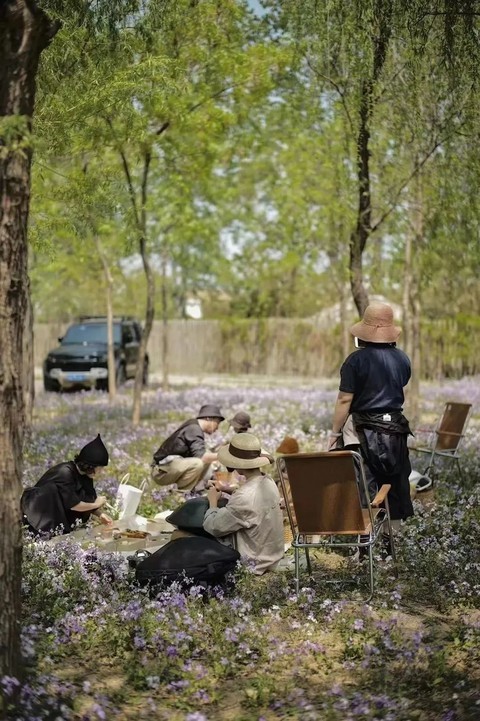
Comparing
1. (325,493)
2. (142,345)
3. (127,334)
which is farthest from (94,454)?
(127,334)

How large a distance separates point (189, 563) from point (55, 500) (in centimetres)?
216

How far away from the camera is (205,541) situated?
22.4ft

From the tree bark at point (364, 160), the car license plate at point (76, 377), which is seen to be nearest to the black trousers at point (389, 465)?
the tree bark at point (364, 160)

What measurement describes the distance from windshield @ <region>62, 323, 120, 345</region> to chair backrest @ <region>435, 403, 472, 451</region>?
703 inches

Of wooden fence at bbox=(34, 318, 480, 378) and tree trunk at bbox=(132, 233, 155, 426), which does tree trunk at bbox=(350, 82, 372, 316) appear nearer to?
tree trunk at bbox=(132, 233, 155, 426)

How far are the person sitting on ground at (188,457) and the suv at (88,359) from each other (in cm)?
1571

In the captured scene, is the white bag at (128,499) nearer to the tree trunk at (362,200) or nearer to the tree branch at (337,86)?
the tree trunk at (362,200)

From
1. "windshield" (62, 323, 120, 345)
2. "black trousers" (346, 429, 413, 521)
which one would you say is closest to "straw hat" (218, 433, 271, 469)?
"black trousers" (346, 429, 413, 521)

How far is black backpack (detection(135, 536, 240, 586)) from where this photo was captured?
6.55 m

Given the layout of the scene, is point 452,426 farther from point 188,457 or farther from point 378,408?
point 378,408

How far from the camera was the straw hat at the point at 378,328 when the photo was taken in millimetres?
7555

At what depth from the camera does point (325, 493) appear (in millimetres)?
6688

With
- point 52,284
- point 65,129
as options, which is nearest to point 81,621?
point 65,129

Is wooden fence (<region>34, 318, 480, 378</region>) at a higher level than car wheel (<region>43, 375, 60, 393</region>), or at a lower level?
higher
